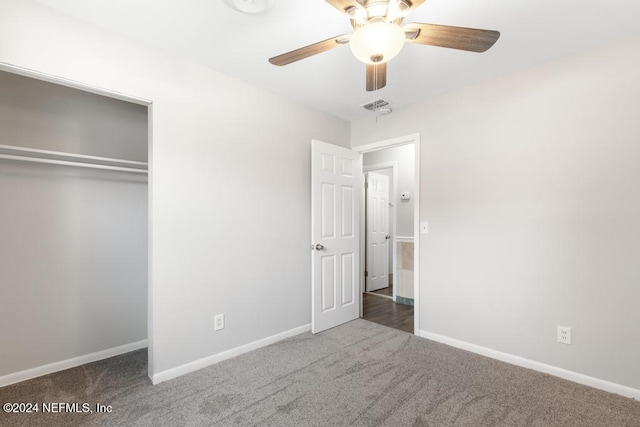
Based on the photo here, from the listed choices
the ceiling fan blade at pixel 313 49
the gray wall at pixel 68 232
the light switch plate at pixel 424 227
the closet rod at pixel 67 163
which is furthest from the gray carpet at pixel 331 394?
the ceiling fan blade at pixel 313 49

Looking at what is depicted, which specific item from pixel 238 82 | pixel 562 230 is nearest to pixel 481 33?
pixel 562 230

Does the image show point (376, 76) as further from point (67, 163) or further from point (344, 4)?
point (67, 163)

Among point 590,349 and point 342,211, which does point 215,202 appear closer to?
point 342,211

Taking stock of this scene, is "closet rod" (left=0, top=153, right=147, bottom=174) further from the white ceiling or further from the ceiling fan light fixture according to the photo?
the ceiling fan light fixture

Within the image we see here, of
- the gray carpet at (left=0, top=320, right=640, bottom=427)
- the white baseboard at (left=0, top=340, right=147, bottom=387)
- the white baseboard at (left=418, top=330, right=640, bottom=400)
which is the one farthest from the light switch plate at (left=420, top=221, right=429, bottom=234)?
the white baseboard at (left=0, top=340, right=147, bottom=387)

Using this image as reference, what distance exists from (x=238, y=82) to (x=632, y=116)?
2984 mm

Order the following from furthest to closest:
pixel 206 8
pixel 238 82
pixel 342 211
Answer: pixel 342 211 < pixel 238 82 < pixel 206 8

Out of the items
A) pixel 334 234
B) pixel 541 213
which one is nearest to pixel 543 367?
pixel 541 213

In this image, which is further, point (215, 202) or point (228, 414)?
point (215, 202)

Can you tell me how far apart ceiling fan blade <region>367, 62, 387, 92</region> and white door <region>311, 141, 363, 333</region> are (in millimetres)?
1239

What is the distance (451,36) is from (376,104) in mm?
1732

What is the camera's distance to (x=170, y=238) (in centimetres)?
220

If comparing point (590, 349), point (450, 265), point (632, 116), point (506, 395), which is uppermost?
point (632, 116)

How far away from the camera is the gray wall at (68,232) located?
2.13 m
